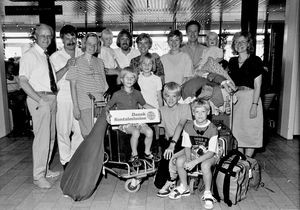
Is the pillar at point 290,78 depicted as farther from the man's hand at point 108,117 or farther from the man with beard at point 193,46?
the man's hand at point 108,117

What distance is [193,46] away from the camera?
4289 millimetres

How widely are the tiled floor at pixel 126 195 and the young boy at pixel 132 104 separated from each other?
0.40 meters

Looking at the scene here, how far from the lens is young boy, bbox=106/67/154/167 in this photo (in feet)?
10.8

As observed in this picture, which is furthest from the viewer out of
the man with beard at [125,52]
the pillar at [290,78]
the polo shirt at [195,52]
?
the pillar at [290,78]

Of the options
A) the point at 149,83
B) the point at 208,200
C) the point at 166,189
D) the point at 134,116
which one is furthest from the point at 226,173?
the point at 149,83

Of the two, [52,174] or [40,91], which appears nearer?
[40,91]

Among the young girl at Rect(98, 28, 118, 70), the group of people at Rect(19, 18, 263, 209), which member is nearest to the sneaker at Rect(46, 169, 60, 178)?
the group of people at Rect(19, 18, 263, 209)

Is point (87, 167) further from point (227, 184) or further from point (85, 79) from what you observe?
point (227, 184)

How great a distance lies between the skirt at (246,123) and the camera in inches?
144

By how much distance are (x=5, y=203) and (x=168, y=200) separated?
5.29ft

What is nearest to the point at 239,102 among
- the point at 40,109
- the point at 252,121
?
the point at 252,121

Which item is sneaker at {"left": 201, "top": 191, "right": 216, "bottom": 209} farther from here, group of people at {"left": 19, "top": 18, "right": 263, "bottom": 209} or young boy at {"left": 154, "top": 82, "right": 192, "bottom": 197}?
young boy at {"left": 154, "top": 82, "right": 192, "bottom": 197}

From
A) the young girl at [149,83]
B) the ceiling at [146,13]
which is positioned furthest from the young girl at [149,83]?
the ceiling at [146,13]

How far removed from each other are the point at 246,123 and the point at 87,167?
6.12ft
